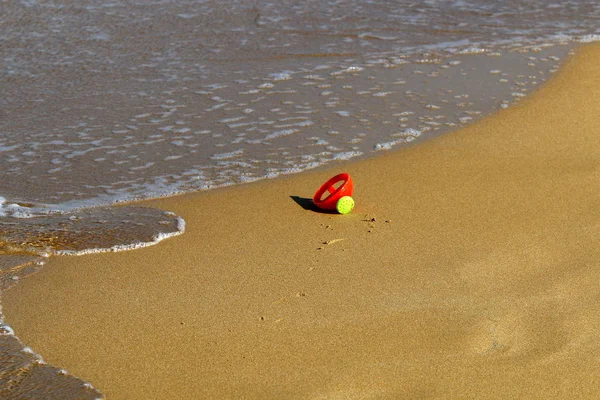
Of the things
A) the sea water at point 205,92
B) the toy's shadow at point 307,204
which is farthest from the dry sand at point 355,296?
the sea water at point 205,92

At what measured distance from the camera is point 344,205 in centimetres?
461

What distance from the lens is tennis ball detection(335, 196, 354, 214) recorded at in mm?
4590

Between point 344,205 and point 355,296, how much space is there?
3.05ft

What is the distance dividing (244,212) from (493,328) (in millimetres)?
1794

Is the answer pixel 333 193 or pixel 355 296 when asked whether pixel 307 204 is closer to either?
pixel 333 193

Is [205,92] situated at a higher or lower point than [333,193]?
lower

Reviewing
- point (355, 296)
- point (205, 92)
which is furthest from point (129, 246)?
point (205, 92)

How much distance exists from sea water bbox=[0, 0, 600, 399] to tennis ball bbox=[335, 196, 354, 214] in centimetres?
89

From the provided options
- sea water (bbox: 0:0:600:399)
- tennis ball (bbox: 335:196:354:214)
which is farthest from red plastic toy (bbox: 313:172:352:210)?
sea water (bbox: 0:0:600:399)

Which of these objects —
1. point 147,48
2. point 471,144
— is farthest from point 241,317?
point 147,48

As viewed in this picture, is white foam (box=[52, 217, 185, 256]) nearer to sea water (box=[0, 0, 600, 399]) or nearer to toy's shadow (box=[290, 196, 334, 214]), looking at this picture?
sea water (box=[0, 0, 600, 399])

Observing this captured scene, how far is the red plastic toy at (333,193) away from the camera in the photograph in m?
4.59

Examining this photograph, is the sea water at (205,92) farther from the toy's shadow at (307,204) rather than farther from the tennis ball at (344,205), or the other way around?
the tennis ball at (344,205)

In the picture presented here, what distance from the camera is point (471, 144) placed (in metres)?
5.82
